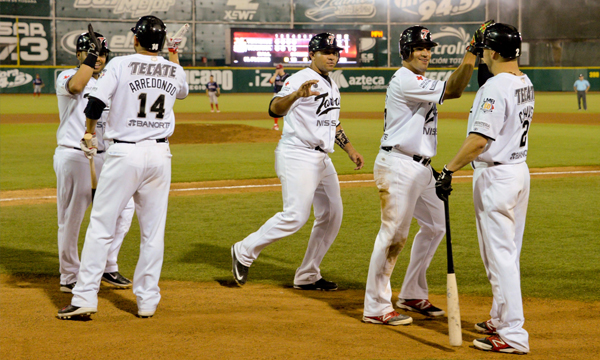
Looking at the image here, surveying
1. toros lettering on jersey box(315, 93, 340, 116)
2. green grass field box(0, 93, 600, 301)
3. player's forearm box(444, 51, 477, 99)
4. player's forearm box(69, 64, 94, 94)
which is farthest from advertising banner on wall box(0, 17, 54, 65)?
player's forearm box(444, 51, 477, 99)

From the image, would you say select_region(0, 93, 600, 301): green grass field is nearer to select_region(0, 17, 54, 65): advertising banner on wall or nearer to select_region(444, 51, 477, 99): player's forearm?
select_region(444, 51, 477, 99): player's forearm

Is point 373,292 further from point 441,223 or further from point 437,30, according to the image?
point 437,30

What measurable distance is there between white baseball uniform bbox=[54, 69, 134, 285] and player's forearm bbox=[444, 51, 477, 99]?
9.68 ft

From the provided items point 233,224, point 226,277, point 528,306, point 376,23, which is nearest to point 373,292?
point 528,306

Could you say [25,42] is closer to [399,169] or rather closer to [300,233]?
[300,233]

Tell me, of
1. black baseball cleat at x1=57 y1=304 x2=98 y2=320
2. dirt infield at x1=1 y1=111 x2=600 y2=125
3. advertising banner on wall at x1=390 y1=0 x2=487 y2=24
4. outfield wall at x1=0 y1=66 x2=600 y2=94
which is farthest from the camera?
advertising banner on wall at x1=390 y1=0 x2=487 y2=24

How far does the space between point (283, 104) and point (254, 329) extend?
185 centimetres

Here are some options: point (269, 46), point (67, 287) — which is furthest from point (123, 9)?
point (67, 287)

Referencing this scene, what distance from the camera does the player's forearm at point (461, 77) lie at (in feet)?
15.0

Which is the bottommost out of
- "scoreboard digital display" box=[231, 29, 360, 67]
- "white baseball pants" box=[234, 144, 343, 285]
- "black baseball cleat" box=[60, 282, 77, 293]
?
"black baseball cleat" box=[60, 282, 77, 293]

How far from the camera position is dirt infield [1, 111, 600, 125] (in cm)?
2666

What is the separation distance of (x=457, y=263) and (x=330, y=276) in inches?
54.0

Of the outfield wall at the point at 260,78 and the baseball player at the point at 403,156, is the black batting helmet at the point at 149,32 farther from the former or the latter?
the outfield wall at the point at 260,78

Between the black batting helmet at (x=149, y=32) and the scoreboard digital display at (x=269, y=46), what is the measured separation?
127 feet
